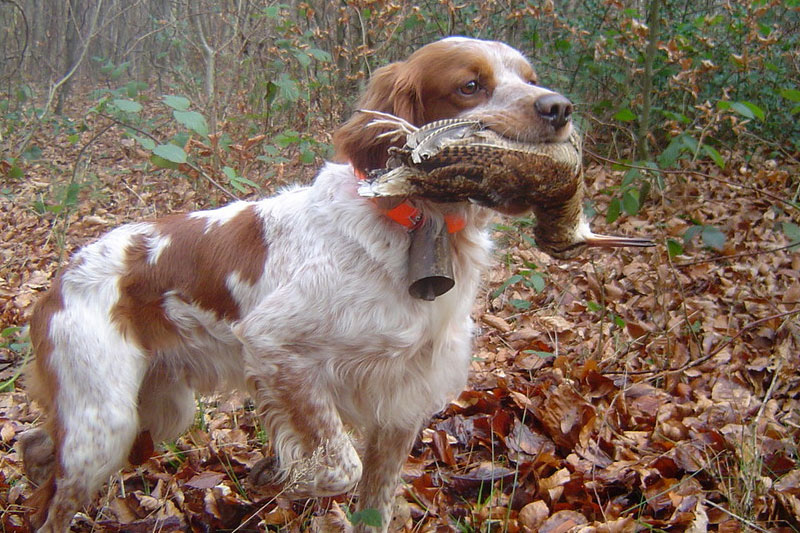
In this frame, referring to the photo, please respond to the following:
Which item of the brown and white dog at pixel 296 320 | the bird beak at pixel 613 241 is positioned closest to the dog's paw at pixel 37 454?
the brown and white dog at pixel 296 320

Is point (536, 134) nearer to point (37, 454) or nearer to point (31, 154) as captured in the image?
point (37, 454)

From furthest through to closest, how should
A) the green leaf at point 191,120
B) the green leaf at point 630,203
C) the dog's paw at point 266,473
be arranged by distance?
the green leaf at point 191,120 → the green leaf at point 630,203 → the dog's paw at point 266,473

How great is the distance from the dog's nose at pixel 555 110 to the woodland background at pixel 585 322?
142 cm

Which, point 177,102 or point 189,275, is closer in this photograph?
point 189,275

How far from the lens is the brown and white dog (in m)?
2.47

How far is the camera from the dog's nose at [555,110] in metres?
2.17

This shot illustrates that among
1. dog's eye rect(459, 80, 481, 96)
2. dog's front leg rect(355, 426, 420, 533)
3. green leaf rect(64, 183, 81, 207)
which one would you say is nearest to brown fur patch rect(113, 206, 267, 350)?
dog's front leg rect(355, 426, 420, 533)

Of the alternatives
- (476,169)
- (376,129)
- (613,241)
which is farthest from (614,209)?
(476,169)

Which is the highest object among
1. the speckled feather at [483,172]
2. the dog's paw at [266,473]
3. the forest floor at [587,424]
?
the speckled feather at [483,172]

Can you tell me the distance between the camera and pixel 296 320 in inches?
101

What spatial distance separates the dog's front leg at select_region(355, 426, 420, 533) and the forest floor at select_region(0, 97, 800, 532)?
5.7 inches

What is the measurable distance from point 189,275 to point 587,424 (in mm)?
1902

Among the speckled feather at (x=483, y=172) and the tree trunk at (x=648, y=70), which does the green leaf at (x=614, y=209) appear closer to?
the speckled feather at (x=483, y=172)

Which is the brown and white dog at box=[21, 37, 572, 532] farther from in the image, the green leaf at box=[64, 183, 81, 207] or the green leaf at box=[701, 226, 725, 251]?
the green leaf at box=[64, 183, 81, 207]
